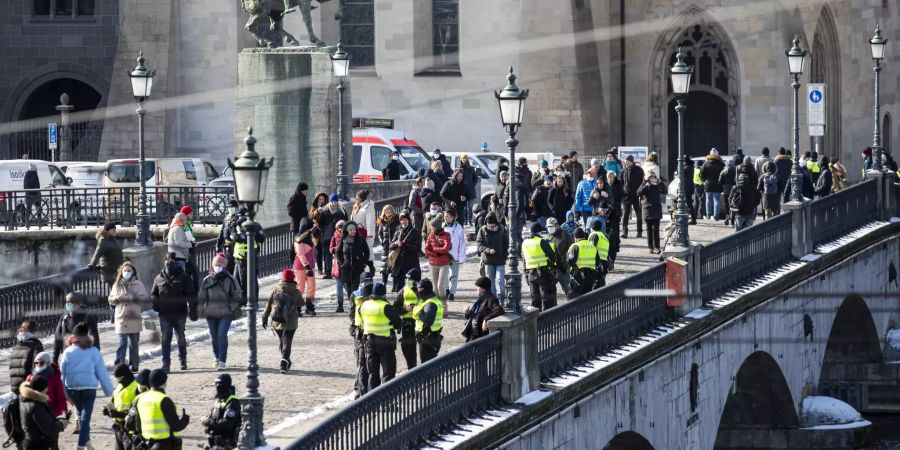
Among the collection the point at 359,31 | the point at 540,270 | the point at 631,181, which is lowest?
the point at 540,270

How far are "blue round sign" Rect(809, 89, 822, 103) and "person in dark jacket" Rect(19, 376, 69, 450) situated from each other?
22.9 m

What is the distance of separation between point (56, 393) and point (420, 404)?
3.62 m

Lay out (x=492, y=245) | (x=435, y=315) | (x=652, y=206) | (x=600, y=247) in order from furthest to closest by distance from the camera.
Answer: (x=652, y=206)
(x=492, y=245)
(x=600, y=247)
(x=435, y=315)

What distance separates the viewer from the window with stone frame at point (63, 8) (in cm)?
6106

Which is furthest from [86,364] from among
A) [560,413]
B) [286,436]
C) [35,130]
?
[35,130]

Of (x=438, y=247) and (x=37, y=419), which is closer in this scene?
(x=37, y=419)

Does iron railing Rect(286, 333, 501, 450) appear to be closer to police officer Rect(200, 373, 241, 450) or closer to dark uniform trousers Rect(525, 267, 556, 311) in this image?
police officer Rect(200, 373, 241, 450)

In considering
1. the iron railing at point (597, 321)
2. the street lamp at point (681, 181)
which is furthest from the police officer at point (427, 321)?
the street lamp at point (681, 181)

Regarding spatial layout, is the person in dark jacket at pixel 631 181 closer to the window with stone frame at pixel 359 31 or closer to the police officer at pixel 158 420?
the window with stone frame at pixel 359 31

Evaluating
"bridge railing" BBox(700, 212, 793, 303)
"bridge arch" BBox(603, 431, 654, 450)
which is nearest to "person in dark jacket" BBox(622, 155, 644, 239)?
"bridge railing" BBox(700, 212, 793, 303)

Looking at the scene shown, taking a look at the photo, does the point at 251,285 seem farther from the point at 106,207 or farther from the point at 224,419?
the point at 106,207

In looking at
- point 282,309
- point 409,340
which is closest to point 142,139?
point 282,309

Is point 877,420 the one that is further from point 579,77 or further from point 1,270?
point 1,270

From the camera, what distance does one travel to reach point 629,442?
96.1ft
